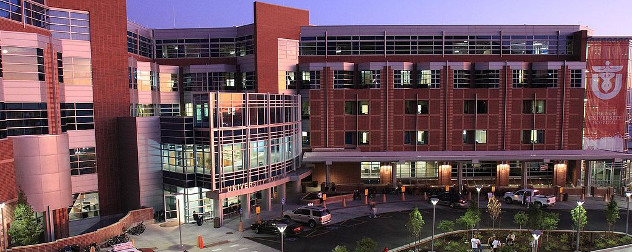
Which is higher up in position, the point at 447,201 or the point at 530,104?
the point at 530,104

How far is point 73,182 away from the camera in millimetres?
40812

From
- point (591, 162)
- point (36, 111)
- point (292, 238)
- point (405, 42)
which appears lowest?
point (292, 238)

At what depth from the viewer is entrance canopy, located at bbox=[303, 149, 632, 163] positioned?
162 ft

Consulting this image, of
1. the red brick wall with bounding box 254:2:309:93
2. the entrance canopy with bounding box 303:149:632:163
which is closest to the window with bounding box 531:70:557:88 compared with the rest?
the entrance canopy with bounding box 303:149:632:163

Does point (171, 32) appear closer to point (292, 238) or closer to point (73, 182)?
point (73, 182)

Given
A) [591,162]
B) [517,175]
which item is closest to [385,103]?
[517,175]

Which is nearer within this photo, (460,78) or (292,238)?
(292,238)

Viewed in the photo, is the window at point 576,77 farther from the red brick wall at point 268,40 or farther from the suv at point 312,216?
the suv at point 312,216

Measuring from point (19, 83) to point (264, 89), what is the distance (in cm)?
2940

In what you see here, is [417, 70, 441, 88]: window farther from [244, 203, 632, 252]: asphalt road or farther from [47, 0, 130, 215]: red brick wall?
[47, 0, 130, 215]: red brick wall

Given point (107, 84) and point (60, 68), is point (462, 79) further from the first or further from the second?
point (60, 68)

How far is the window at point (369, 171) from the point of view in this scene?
5700 centimetres

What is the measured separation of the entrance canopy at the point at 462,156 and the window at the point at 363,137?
170 inches

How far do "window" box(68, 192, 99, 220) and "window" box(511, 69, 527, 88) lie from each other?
51.0m
